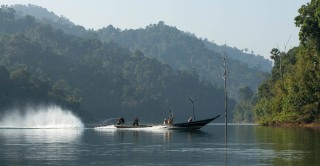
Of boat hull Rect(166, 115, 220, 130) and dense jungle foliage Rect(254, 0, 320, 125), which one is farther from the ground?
dense jungle foliage Rect(254, 0, 320, 125)

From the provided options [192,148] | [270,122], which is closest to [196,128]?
[270,122]

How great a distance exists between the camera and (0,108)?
160m

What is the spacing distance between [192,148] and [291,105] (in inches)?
2190

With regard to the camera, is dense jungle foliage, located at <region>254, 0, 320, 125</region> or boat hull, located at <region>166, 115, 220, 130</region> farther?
dense jungle foliage, located at <region>254, 0, 320, 125</region>

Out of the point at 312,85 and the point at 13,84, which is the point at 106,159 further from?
the point at 13,84

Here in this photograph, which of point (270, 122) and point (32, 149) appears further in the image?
point (270, 122)

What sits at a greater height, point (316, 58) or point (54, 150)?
point (316, 58)

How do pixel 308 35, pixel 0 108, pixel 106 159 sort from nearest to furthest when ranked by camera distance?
1. pixel 106 159
2. pixel 308 35
3. pixel 0 108

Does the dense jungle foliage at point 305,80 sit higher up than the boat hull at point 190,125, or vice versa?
the dense jungle foliage at point 305,80

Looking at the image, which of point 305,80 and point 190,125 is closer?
point 190,125

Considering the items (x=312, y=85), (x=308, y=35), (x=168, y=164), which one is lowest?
(x=168, y=164)

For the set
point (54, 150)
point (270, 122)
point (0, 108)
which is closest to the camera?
point (54, 150)

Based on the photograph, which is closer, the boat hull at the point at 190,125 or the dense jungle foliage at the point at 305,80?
the boat hull at the point at 190,125

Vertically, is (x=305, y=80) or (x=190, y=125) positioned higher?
(x=305, y=80)
